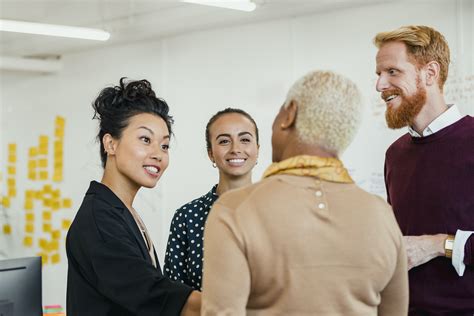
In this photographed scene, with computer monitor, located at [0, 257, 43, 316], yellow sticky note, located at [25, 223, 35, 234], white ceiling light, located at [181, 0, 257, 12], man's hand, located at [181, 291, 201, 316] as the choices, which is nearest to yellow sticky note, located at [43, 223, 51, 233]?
Answer: yellow sticky note, located at [25, 223, 35, 234]

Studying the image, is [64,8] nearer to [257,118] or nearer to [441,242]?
[257,118]

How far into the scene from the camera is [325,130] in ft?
4.99

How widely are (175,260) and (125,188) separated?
65 centimetres

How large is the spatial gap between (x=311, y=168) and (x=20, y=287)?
172 cm

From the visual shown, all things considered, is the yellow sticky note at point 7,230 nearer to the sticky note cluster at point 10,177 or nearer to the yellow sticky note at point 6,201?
the sticky note cluster at point 10,177

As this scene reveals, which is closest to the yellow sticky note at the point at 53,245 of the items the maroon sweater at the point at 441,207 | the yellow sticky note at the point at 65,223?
the yellow sticky note at the point at 65,223

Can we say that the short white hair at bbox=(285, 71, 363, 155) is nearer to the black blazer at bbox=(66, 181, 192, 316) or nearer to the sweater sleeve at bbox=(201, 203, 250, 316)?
the sweater sleeve at bbox=(201, 203, 250, 316)

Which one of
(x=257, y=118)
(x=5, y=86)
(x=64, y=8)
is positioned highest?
(x=64, y=8)

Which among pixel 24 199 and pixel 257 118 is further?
pixel 24 199

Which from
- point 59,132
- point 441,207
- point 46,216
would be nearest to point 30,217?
point 46,216

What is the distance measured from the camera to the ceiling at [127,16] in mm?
5566

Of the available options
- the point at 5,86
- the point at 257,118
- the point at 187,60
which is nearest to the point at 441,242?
the point at 257,118

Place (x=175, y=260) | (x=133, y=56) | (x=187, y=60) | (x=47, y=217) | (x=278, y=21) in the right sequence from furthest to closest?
(x=47, y=217), (x=133, y=56), (x=187, y=60), (x=278, y=21), (x=175, y=260)

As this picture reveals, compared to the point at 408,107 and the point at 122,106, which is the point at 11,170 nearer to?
the point at 122,106
